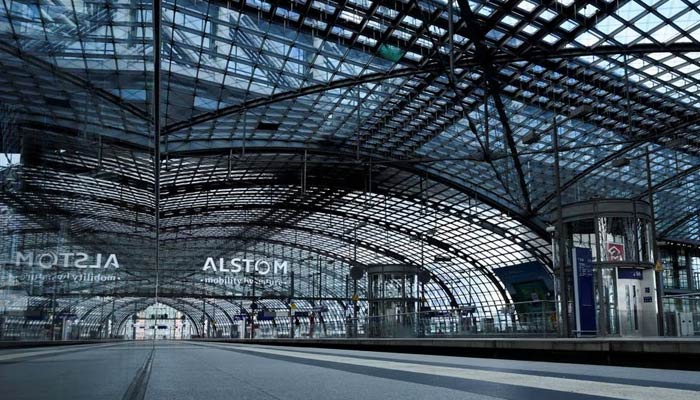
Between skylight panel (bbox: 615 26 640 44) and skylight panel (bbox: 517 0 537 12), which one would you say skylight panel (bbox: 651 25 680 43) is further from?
skylight panel (bbox: 517 0 537 12)

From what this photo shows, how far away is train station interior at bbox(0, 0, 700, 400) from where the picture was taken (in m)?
4.05

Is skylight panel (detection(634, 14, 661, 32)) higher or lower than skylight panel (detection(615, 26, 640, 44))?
higher

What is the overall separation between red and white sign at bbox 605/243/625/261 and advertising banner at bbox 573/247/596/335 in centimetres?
114

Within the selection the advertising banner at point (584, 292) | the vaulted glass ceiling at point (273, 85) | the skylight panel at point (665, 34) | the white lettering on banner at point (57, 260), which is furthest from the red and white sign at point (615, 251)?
the white lettering on banner at point (57, 260)

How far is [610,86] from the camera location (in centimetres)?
4006

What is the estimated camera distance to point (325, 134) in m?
50.0

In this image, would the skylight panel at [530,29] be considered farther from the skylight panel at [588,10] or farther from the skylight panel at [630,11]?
the skylight panel at [630,11]

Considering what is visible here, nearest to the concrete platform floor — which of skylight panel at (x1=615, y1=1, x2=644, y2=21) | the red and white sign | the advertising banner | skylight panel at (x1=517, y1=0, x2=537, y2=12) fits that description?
the advertising banner

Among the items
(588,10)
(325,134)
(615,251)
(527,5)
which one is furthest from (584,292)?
(325,134)

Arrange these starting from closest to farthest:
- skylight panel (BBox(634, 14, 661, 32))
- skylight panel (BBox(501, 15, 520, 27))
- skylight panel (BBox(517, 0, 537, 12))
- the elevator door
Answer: the elevator door, skylight panel (BBox(517, 0, 537, 12)), skylight panel (BBox(634, 14, 661, 32)), skylight panel (BBox(501, 15, 520, 27))

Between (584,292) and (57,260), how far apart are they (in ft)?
68.0

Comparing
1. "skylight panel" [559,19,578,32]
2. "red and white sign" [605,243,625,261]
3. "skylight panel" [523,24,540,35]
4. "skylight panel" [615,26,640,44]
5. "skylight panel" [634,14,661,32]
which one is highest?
"skylight panel" [523,24,540,35]

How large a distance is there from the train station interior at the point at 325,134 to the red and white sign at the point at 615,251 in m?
0.07

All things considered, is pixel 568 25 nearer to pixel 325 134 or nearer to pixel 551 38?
pixel 551 38
